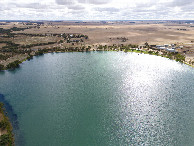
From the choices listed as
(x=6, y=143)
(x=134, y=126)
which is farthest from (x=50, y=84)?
(x=134, y=126)

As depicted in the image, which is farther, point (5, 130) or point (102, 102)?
point (102, 102)

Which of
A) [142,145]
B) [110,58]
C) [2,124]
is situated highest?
[110,58]

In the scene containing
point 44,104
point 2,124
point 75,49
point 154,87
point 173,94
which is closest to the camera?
point 2,124

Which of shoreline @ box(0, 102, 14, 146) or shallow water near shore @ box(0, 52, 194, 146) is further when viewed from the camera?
shallow water near shore @ box(0, 52, 194, 146)

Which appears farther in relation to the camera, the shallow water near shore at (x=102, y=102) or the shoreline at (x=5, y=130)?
the shallow water near shore at (x=102, y=102)

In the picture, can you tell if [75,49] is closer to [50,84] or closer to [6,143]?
[50,84]

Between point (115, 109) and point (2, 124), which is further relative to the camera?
point (115, 109)

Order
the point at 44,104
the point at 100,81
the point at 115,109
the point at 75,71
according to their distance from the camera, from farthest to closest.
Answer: the point at 75,71 < the point at 100,81 < the point at 44,104 < the point at 115,109

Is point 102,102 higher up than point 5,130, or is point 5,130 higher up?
point 102,102
